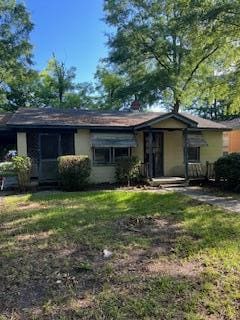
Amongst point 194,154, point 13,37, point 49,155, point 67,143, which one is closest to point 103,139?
point 67,143

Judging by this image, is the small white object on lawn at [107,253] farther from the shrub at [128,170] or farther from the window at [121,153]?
the window at [121,153]

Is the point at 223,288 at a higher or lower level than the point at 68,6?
lower

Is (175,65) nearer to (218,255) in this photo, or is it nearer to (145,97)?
(145,97)

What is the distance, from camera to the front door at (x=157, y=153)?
57.1 ft

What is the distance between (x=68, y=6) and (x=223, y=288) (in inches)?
688

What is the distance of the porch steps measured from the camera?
15.3 meters

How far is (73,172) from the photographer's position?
45.3 ft

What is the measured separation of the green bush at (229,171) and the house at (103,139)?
2240mm

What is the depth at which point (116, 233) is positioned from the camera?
24.3 feet

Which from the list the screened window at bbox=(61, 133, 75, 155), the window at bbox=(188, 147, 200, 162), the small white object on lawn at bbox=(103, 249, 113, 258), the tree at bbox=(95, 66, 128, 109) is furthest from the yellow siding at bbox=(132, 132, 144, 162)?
the tree at bbox=(95, 66, 128, 109)

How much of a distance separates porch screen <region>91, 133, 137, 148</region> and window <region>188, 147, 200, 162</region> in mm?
3433

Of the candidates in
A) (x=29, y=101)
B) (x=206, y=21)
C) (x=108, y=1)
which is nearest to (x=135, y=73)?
(x=108, y=1)

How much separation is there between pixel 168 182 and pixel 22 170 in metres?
6.16

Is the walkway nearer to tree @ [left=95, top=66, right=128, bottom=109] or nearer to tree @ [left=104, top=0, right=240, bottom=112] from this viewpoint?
tree @ [left=104, top=0, right=240, bottom=112]
